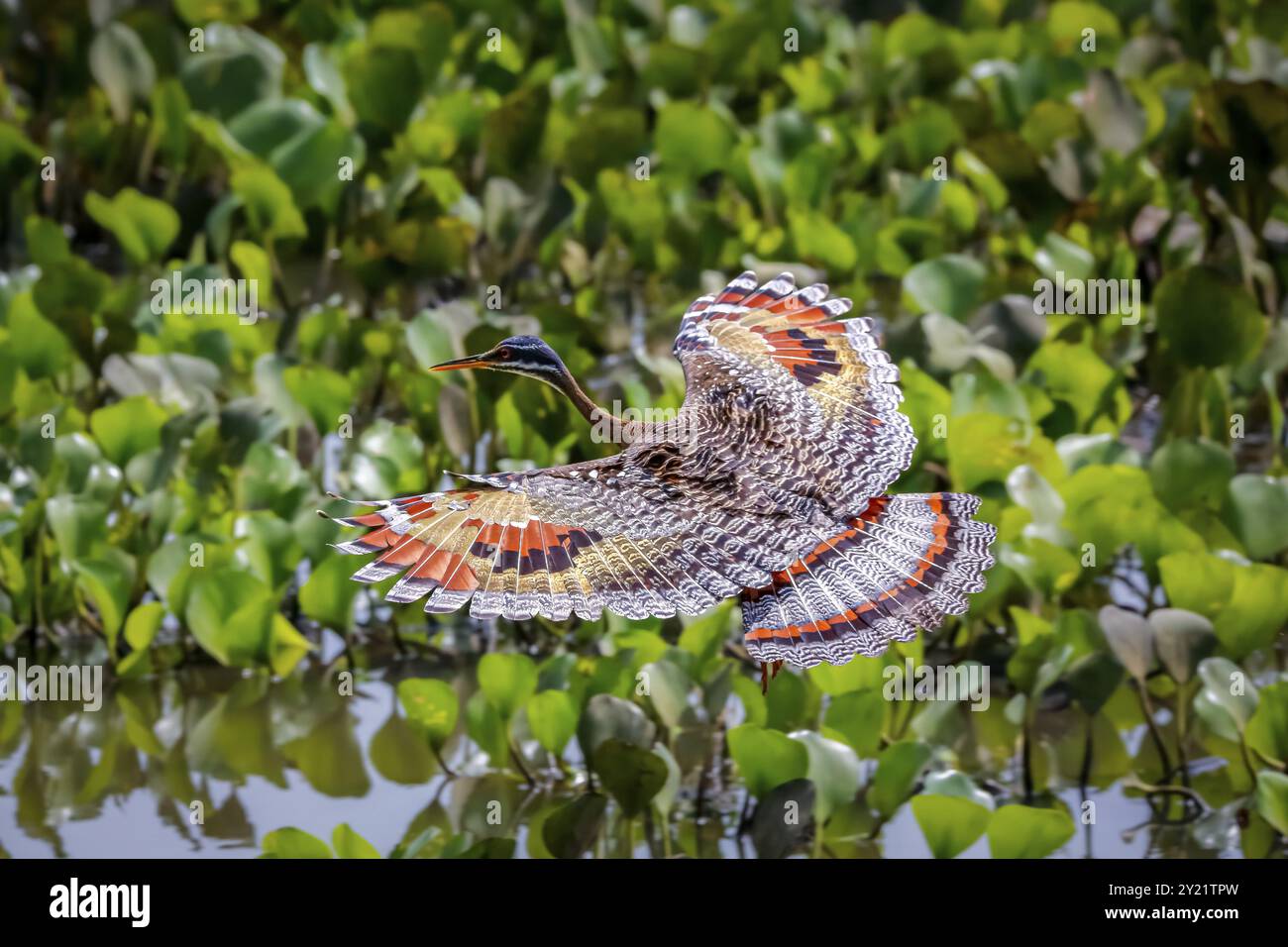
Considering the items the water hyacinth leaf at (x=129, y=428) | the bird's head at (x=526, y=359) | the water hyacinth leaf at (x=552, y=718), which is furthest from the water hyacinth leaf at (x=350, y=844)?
the water hyacinth leaf at (x=129, y=428)

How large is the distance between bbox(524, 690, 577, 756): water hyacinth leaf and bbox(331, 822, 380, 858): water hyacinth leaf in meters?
1.00

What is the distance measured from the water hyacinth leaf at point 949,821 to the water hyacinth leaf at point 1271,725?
0.89 metres

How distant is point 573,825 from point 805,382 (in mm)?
1549

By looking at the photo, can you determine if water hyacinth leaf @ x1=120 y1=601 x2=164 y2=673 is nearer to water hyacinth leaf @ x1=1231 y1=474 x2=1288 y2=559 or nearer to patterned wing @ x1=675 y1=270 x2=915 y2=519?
patterned wing @ x1=675 y1=270 x2=915 y2=519

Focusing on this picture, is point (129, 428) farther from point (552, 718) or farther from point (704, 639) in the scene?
point (704, 639)

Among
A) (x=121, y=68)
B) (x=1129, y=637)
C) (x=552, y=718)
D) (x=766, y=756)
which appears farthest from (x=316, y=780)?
(x=121, y=68)

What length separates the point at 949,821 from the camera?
5.15m

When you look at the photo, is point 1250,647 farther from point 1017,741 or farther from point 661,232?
point 661,232

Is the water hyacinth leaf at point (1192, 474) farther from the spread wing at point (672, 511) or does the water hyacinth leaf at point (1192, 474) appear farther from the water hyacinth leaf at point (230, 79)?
the water hyacinth leaf at point (230, 79)

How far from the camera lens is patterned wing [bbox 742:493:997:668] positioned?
11.3 ft

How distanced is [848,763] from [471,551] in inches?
84.9

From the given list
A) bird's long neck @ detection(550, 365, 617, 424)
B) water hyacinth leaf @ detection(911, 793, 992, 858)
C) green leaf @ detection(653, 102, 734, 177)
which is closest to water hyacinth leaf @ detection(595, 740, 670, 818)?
water hyacinth leaf @ detection(911, 793, 992, 858)

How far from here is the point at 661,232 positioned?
9109 mm

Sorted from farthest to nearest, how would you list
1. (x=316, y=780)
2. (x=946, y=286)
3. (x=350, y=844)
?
(x=946, y=286), (x=316, y=780), (x=350, y=844)
